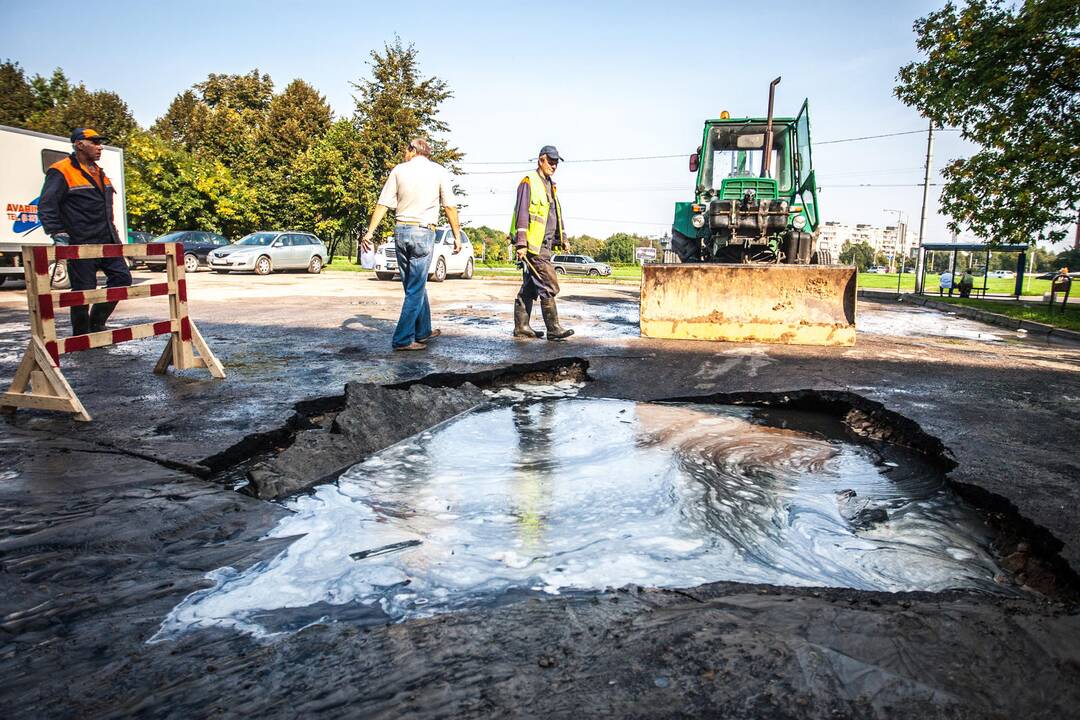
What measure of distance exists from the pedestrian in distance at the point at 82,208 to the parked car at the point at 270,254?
17.0 metres

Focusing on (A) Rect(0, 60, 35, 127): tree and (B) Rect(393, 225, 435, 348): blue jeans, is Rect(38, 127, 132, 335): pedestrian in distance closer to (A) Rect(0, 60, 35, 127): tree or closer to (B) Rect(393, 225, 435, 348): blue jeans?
(B) Rect(393, 225, 435, 348): blue jeans

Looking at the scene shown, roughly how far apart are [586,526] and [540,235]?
5.12 metres

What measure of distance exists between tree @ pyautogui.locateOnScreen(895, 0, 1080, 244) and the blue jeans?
41.5 ft

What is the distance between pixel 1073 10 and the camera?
41.5 ft

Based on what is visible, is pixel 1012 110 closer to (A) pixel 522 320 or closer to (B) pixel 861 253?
(A) pixel 522 320

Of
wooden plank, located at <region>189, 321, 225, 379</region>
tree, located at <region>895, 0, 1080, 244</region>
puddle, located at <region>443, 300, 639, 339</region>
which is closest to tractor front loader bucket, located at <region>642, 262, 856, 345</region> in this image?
puddle, located at <region>443, 300, 639, 339</region>

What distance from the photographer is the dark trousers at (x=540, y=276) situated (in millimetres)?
7578

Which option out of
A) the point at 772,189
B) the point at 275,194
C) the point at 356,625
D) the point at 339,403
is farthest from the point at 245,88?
the point at 356,625

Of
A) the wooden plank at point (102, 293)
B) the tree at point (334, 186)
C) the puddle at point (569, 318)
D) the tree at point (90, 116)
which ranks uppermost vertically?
the tree at point (90, 116)

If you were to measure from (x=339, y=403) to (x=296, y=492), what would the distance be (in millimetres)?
1613

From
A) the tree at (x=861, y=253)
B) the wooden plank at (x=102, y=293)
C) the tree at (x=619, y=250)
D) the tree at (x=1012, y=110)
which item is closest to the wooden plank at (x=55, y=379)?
the wooden plank at (x=102, y=293)

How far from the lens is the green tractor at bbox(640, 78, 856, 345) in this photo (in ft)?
25.8

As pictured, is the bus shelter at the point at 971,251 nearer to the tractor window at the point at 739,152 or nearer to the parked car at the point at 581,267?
the tractor window at the point at 739,152

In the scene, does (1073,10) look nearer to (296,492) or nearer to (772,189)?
(772,189)
